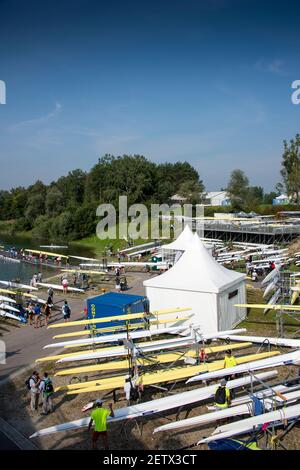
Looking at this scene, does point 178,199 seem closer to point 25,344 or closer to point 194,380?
point 25,344

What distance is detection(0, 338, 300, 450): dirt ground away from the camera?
8.62 meters

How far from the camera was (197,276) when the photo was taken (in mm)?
16016

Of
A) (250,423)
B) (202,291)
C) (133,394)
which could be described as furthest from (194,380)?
(202,291)

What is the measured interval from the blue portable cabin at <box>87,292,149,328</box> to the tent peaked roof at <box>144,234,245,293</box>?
93cm

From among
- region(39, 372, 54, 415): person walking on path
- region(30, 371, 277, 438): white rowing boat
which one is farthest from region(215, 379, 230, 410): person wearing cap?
region(39, 372, 54, 415): person walking on path

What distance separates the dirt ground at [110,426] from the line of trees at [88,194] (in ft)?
195

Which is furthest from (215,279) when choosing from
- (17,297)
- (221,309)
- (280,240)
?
(280,240)

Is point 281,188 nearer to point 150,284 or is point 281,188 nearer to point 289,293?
point 289,293

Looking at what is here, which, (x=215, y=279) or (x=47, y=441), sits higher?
(x=215, y=279)

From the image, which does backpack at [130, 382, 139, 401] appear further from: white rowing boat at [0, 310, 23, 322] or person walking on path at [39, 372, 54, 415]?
white rowing boat at [0, 310, 23, 322]

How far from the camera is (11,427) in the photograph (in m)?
9.58

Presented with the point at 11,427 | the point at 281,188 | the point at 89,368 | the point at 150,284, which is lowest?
the point at 11,427

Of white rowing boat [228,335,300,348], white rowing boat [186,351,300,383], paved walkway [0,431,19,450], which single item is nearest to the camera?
paved walkway [0,431,19,450]
